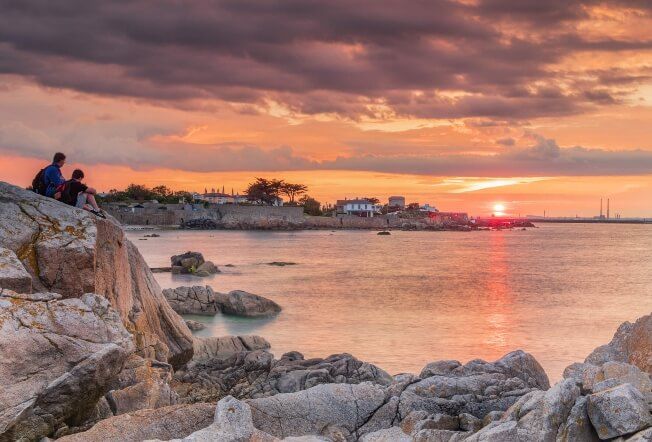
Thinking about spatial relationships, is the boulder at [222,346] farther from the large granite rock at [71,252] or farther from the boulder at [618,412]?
the boulder at [618,412]

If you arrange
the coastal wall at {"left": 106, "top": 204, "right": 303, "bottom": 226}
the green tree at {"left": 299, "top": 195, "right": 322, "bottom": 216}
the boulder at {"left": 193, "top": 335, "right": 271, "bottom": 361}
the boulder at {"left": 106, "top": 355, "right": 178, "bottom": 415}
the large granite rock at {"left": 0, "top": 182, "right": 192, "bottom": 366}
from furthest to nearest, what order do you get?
the green tree at {"left": 299, "top": 195, "right": 322, "bottom": 216}
the coastal wall at {"left": 106, "top": 204, "right": 303, "bottom": 226}
the boulder at {"left": 193, "top": 335, "right": 271, "bottom": 361}
the large granite rock at {"left": 0, "top": 182, "right": 192, "bottom": 366}
the boulder at {"left": 106, "top": 355, "right": 178, "bottom": 415}

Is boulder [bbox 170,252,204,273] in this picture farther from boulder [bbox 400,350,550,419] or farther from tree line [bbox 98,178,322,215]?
tree line [bbox 98,178,322,215]

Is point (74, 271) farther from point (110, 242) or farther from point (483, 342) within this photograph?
point (483, 342)

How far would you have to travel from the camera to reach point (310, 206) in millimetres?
175500

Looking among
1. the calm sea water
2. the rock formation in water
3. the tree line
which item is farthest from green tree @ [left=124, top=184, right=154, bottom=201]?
the rock formation in water

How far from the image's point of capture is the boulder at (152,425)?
7.68 m

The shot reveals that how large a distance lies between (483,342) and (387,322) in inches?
193

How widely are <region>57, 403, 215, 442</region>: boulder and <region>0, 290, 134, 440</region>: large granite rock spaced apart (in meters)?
0.38

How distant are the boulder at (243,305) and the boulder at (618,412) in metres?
19.4

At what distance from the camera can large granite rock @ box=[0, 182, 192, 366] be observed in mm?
10062

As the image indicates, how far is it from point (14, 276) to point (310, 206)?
166407 millimetres

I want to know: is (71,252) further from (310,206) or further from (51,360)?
(310,206)

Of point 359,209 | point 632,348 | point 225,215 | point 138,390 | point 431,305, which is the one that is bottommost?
point 431,305

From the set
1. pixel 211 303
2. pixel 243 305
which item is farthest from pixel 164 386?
pixel 211 303
